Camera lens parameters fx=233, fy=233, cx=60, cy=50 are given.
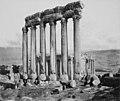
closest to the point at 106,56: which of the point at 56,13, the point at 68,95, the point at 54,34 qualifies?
the point at 54,34

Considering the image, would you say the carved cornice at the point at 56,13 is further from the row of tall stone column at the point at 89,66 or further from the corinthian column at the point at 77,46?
the row of tall stone column at the point at 89,66

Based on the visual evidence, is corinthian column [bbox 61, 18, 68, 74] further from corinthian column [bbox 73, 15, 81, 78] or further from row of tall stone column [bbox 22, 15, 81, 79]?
corinthian column [bbox 73, 15, 81, 78]

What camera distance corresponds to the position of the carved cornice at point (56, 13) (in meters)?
26.9

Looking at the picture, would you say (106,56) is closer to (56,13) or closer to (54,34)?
(54,34)

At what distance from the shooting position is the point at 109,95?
16.1 m

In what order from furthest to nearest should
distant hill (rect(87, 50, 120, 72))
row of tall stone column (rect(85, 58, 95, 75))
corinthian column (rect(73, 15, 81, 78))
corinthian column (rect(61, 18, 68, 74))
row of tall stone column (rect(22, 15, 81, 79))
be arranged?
distant hill (rect(87, 50, 120, 72)) → row of tall stone column (rect(85, 58, 95, 75)) → corinthian column (rect(61, 18, 68, 74)) → row of tall stone column (rect(22, 15, 81, 79)) → corinthian column (rect(73, 15, 81, 78))

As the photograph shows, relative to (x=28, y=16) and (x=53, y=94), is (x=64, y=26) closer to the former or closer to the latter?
(x=28, y=16)

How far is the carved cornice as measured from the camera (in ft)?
88.1

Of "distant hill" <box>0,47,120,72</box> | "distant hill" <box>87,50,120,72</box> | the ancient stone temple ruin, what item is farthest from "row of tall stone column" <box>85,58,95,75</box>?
"distant hill" <box>87,50,120,72</box>

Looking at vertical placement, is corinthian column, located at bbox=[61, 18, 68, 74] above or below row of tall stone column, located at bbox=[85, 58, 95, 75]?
above

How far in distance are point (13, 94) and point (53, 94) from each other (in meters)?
3.50

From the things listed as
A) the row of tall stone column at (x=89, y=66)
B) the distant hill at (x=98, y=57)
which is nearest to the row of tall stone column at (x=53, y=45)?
the row of tall stone column at (x=89, y=66)

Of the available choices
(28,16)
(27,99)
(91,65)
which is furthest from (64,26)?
(91,65)

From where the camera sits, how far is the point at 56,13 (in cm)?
2967
